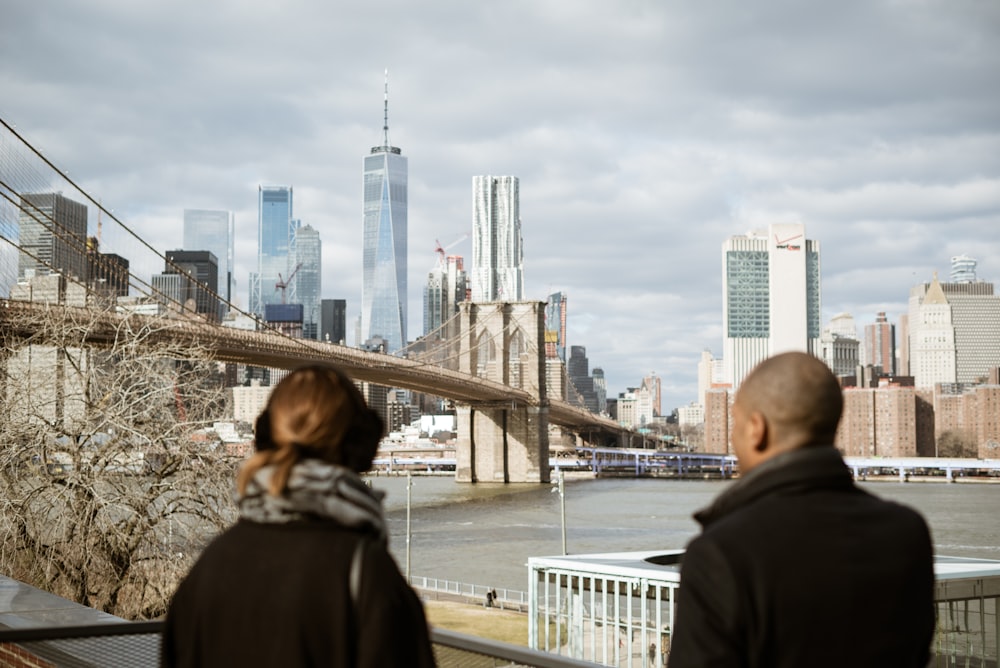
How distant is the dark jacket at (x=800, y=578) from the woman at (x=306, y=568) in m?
0.52

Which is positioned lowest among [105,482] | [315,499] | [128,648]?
[105,482]

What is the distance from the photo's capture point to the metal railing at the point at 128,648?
10.8 feet

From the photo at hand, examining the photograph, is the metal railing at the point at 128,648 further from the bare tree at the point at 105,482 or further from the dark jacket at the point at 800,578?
the bare tree at the point at 105,482

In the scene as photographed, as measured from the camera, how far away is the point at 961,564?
596 inches

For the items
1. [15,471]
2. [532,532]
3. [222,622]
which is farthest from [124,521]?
[532,532]

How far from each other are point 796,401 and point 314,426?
0.95 metres

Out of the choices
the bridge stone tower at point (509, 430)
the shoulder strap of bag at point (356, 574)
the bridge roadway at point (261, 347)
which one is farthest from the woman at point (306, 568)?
the bridge stone tower at point (509, 430)

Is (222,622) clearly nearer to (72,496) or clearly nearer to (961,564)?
(72,496)

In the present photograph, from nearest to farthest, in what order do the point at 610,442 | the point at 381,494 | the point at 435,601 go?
the point at 381,494
the point at 435,601
the point at 610,442

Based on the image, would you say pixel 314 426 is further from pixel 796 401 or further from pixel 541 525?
pixel 541 525

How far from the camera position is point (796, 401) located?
2.12m

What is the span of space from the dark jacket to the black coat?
52cm

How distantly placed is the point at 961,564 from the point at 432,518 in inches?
1435

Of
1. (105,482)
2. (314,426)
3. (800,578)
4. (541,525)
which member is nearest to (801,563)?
(800,578)
